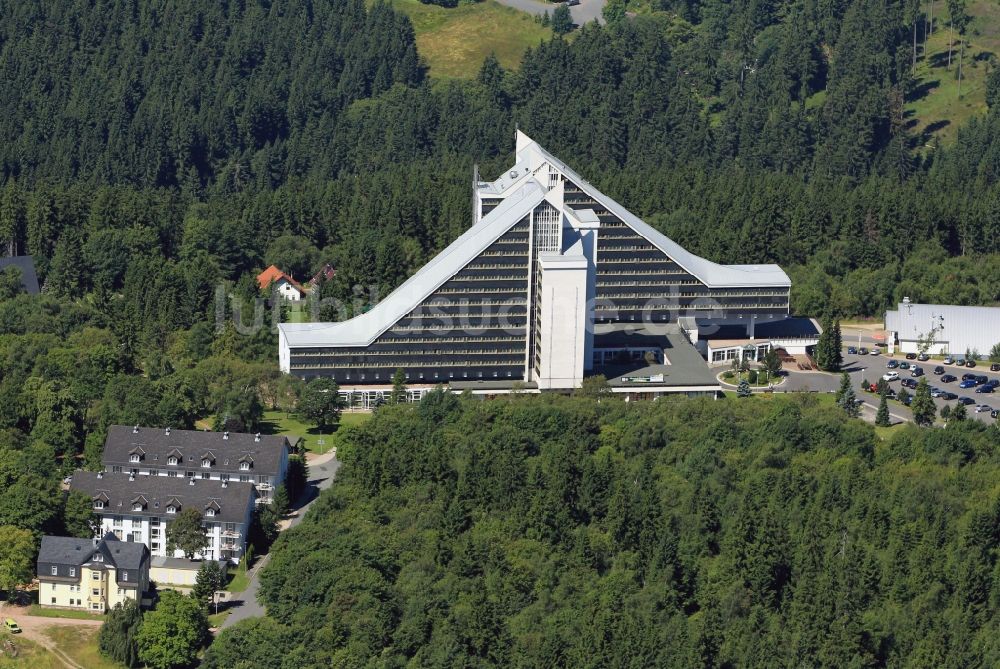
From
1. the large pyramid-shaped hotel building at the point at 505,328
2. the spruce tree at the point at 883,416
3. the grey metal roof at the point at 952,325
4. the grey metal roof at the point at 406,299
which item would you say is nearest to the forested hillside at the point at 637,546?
the spruce tree at the point at 883,416

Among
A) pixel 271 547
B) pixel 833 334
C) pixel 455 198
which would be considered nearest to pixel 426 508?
pixel 271 547

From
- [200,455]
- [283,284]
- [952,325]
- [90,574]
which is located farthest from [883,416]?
[90,574]

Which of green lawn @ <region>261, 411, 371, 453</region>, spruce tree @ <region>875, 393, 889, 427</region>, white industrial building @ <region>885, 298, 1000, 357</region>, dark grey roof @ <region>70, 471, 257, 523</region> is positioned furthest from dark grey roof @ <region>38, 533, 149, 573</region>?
white industrial building @ <region>885, 298, 1000, 357</region>

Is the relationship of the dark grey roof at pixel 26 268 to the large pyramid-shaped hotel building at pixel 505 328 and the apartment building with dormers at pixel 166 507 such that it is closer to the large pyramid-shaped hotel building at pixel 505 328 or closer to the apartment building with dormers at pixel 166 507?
the large pyramid-shaped hotel building at pixel 505 328

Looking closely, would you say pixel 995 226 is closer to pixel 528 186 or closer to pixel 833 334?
pixel 833 334

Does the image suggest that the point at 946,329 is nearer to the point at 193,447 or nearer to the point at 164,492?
the point at 193,447

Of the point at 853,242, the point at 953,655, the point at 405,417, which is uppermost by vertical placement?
the point at 853,242
